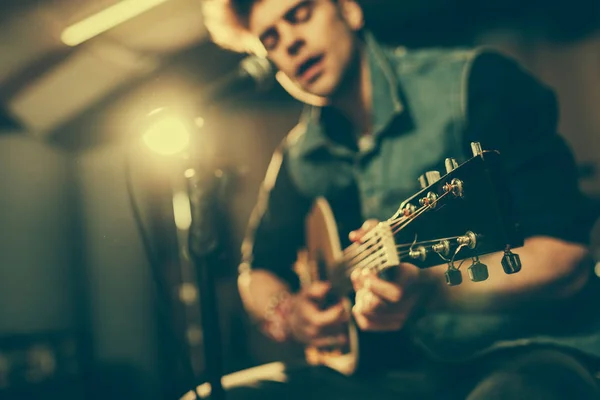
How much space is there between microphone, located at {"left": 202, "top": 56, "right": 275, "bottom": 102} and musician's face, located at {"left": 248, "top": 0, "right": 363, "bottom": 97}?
18 centimetres

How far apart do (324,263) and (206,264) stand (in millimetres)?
387

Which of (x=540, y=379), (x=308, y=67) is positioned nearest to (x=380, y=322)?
(x=540, y=379)

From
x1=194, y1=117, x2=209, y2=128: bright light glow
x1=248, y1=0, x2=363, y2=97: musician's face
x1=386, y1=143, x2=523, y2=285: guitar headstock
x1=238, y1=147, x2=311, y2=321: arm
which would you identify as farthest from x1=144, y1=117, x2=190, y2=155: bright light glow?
x1=386, y1=143, x2=523, y2=285: guitar headstock

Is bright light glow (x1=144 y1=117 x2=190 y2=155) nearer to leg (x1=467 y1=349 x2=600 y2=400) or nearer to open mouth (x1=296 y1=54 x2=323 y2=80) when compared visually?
open mouth (x1=296 y1=54 x2=323 y2=80)

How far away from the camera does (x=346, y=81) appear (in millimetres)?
1395

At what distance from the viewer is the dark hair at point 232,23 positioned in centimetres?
152

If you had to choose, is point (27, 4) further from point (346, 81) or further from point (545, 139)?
point (545, 139)

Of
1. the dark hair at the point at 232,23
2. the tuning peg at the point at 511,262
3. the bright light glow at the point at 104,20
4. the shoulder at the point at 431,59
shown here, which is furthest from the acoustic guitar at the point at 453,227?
the bright light glow at the point at 104,20

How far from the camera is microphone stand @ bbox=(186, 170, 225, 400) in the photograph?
1.09 m

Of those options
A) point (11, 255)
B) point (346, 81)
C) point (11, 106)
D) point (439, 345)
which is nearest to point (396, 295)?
point (439, 345)

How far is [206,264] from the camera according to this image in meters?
1.10

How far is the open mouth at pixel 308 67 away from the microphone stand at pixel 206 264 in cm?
46

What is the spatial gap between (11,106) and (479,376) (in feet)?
7.84

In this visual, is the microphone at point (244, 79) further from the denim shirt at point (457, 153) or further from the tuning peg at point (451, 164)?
the tuning peg at point (451, 164)
